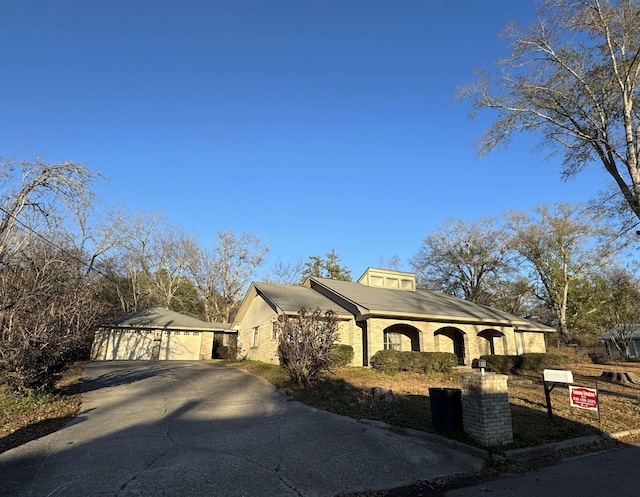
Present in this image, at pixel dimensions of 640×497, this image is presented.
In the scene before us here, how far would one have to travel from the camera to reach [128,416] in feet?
26.3

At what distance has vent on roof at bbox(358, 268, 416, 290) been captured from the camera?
77.7 ft

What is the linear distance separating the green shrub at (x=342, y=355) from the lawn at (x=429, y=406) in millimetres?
514

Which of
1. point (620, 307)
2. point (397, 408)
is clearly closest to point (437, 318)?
point (397, 408)

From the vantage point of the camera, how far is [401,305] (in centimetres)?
1808

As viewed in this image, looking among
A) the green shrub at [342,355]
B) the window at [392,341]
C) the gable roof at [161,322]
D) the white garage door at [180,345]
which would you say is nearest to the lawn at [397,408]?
the green shrub at [342,355]

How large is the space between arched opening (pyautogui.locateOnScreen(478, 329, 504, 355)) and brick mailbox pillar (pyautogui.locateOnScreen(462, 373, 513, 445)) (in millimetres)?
15334

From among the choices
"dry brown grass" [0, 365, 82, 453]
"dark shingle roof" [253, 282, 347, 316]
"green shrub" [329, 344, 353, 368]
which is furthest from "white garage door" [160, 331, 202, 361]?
"dry brown grass" [0, 365, 82, 453]

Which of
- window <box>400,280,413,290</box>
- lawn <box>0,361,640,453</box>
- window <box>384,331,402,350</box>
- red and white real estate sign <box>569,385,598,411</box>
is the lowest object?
lawn <box>0,361,640,453</box>

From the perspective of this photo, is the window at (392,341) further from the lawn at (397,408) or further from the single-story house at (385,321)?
the lawn at (397,408)

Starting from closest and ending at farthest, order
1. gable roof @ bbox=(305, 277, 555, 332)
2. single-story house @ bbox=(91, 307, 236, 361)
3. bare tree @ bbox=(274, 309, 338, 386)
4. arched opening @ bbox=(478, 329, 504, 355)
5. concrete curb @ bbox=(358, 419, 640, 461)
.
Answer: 1. concrete curb @ bbox=(358, 419, 640, 461)
2. bare tree @ bbox=(274, 309, 338, 386)
3. gable roof @ bbox=(305, 277, 555, 332)
4. arched opening @ bbox=(478, 329, 504, 355)
5. single-story house @ bbox=(91, 307, 236, 361)

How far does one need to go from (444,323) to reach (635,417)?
9.75m

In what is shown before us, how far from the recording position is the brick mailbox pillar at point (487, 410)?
21.1 feet

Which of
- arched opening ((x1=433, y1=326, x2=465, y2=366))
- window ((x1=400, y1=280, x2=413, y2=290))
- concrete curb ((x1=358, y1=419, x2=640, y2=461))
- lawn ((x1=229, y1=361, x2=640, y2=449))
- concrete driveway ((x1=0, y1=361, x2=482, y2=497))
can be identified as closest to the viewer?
concrete driveway ((x1=0, y1=361, x2=482, y2=497))

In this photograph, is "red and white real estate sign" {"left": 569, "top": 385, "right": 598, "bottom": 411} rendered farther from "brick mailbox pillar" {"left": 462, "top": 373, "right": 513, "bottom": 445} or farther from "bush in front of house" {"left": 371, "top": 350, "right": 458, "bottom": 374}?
"bush in front of house" {"left": 371, "top": 350, "right": 458, "bottom": 374}
